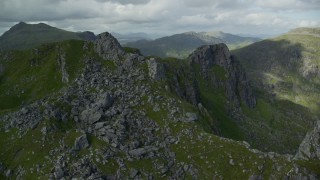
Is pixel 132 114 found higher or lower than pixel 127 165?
higher

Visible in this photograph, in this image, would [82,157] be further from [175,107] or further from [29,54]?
[29,54]

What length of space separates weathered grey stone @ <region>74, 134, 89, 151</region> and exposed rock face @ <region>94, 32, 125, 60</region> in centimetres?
4981

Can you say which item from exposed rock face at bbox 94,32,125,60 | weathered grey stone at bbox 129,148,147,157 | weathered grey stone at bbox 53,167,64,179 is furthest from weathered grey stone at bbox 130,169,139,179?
exposed rock face at bbox 94,32,125,60

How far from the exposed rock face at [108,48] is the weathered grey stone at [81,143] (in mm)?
49809

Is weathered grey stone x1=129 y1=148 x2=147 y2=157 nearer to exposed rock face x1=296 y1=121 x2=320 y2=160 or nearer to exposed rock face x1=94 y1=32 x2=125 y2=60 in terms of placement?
exposed rock face x1=94 y1=32 x2=125 y2=60

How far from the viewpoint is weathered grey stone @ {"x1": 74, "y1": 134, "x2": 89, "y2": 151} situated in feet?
344

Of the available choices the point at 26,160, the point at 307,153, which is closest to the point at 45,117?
the point at 26,160

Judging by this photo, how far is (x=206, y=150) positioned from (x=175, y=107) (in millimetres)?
22221

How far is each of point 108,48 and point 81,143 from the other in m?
57.6

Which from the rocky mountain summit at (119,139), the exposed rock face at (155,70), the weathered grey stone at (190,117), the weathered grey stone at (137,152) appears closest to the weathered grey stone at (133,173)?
the rocky mountain summit at (119,139)

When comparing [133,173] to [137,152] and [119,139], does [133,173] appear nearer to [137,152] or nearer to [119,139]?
[137,152]

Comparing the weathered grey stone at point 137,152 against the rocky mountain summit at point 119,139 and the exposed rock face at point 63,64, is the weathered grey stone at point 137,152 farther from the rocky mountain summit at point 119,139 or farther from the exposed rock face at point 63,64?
the exposed rock face at point 63,64

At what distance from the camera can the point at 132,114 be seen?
123 metres

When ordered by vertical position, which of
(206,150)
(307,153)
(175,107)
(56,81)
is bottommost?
(307,153)
